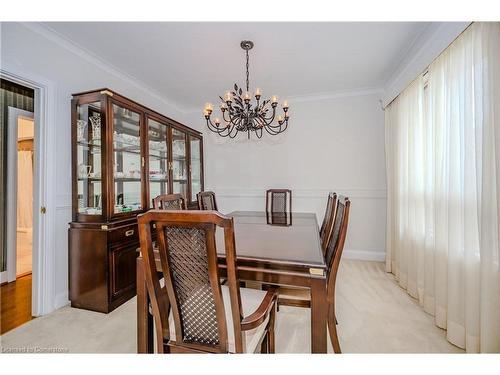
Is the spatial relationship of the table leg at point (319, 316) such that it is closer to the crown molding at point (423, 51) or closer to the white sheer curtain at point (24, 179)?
the crown molding at point (423, 51)

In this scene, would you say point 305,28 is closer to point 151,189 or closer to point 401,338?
point 151,189

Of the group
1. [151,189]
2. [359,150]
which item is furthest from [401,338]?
[151,189]

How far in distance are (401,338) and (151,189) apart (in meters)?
2.80

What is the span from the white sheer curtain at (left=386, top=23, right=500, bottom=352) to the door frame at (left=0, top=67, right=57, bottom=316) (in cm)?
328

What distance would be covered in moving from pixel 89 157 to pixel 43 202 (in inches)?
21.8

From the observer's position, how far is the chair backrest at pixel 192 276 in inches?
32.0

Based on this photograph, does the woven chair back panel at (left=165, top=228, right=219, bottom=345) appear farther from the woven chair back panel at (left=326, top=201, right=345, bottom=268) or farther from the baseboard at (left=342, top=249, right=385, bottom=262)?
the baseboard at (left=342, top=249, right=385, bottom=262)

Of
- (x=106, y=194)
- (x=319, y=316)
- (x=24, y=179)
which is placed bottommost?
(x=319, y=316)

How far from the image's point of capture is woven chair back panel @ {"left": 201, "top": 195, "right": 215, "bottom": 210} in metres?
2.35

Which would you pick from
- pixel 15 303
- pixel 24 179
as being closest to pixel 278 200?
pixel 15 303

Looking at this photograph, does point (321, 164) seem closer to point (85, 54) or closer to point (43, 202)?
point (85, 54)

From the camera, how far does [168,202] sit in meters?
1.83

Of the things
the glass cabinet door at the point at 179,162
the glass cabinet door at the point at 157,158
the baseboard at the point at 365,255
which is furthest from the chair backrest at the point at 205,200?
the baseboard at the point at 365,255

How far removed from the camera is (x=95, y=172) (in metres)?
2.19
